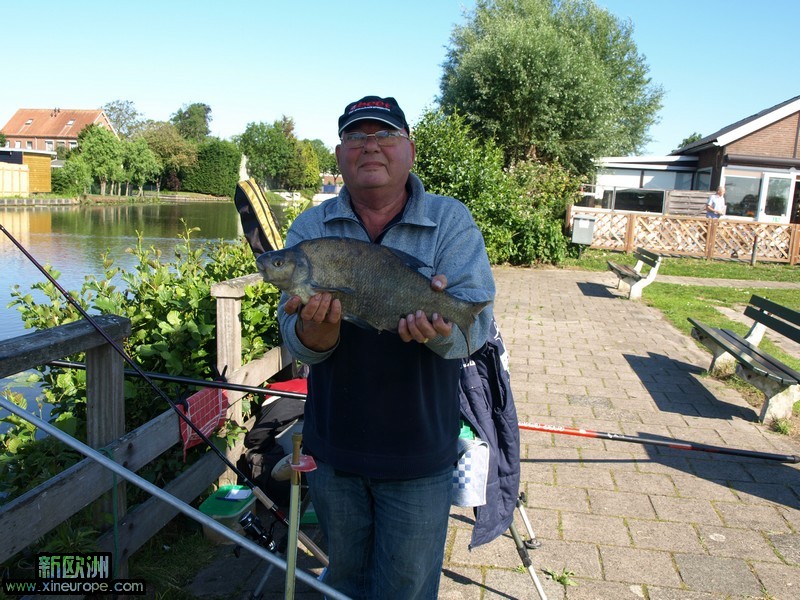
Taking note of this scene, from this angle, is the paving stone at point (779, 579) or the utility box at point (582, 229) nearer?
the paving stone at point (779, 579)

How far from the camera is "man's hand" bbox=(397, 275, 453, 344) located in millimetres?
2020

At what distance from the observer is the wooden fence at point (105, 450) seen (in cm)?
248

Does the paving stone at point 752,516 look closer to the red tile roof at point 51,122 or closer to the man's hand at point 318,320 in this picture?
the man's hand at point 318,320

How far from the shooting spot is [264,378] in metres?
4.77

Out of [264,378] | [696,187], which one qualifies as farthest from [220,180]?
[264,378]

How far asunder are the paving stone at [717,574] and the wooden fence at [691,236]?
17806 mm

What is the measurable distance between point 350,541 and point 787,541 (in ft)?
10.1

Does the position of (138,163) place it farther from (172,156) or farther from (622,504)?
(622,504)

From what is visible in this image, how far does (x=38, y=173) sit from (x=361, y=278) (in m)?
52.0

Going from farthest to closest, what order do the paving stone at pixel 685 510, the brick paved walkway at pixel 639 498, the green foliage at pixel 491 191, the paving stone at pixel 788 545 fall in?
the green foliage at pixel 491 191, the paving stone at pixel 685 510, the paving stone at pixel 788 545, the brick paved walkway at pixel 639 498

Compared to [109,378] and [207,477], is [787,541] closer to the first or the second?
[207,477]

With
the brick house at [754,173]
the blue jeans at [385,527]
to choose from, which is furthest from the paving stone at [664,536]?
the brick house at [754,173]

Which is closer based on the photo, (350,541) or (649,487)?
(350,541)

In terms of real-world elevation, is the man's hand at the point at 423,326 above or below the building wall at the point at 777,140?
below
